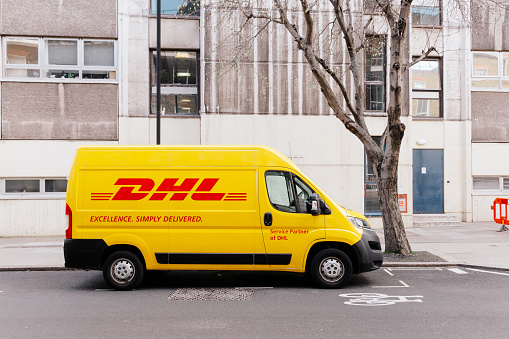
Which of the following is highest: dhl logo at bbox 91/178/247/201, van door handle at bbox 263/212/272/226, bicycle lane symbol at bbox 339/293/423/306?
dhl logo at bbox 91/178/247/201

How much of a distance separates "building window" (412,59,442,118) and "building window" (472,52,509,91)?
1.39m

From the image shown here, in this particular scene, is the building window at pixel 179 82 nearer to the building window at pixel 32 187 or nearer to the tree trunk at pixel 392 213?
the building window at pixel 32 187

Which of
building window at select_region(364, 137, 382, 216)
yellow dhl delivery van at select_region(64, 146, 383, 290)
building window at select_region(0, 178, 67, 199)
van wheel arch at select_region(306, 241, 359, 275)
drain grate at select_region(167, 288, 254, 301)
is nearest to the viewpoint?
drain grate at select_region(167, 288, 254, 301)

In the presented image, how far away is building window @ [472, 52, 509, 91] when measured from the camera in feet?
58.7

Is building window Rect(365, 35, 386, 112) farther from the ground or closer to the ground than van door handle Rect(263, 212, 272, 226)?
farther from the ground

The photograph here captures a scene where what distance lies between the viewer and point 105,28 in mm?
15953

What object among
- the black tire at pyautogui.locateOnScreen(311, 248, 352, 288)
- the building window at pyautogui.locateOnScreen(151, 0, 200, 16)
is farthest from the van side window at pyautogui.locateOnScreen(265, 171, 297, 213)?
the building window at pyautogui.locateOnScreen(151, 0, 200, 16)

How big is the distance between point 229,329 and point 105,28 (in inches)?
518

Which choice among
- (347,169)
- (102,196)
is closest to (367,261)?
(102,196)

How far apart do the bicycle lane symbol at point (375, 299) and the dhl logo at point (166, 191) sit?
8.21 ft

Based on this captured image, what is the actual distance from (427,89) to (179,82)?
950 cm

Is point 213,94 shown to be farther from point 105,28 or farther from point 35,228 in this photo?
point 35,228

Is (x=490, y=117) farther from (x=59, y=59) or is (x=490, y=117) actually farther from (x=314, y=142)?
(x=59, y=59)

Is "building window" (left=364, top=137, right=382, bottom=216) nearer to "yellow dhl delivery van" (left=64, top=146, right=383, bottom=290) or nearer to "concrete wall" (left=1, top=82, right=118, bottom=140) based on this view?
"yellow dhl delivery van" (left=64, top=146, right=383, bottom=290)
